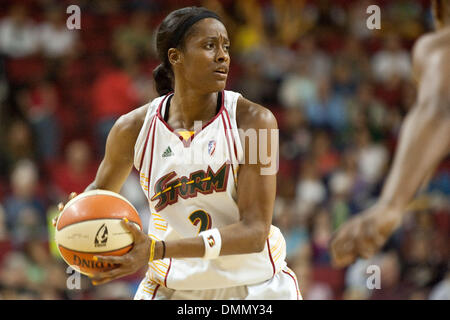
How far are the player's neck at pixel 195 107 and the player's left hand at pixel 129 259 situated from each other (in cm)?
71

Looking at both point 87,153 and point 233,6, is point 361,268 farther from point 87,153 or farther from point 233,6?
point 233,6

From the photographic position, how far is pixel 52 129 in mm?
7785

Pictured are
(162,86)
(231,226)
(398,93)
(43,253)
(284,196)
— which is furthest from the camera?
(398,93)

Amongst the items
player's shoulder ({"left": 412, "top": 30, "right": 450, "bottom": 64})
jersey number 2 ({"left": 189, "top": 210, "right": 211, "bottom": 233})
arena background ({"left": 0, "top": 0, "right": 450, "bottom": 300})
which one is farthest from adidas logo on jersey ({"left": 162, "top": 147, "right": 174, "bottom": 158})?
arena background ({"left": 0, "top": 0, "right": 450, "bottom": 300})

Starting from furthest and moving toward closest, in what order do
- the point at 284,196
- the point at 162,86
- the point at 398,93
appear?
the point at 398,93 < the point at 284,196 < the point at 162,86

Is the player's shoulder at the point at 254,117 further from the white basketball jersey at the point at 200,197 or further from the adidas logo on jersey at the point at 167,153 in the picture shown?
the adidas logo on jersey at the point at 167,153

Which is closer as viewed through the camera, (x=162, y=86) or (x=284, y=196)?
(x=162, y=86)

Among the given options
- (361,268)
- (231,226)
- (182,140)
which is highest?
(182,140)

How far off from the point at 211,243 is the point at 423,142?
1455 mm

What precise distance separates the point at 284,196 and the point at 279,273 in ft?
13.1

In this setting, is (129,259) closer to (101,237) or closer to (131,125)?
(101,237)

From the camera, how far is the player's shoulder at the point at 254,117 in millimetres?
3252

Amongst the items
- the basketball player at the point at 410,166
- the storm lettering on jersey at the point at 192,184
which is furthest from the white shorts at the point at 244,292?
the basketball player at the point at 410,166

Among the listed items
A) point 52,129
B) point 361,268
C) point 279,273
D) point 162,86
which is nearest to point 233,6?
point 52,129
